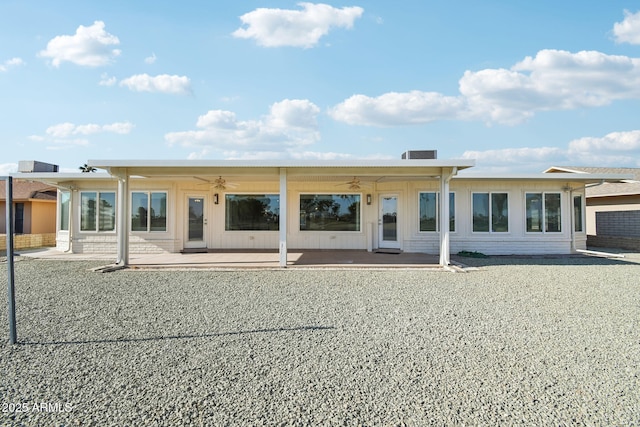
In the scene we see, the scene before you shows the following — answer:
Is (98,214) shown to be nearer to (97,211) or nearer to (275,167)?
(97,211)

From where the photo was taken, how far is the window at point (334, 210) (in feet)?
42.3

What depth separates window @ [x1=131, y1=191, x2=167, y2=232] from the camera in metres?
12.3

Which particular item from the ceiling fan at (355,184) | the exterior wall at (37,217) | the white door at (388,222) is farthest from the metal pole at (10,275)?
the exterior wall at (37,217)

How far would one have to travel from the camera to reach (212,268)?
29.1ft

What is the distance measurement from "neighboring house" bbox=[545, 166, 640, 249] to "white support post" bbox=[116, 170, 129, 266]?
1633 centimetres

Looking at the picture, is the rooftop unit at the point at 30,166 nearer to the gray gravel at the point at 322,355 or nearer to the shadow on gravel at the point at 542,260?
the gray gravel at the point at 322,355

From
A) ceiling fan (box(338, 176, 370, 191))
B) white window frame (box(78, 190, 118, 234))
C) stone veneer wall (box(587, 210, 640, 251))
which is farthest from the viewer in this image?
stone veneer wall (box(587, 210, 640, 251))

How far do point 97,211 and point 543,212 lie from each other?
48.9ft

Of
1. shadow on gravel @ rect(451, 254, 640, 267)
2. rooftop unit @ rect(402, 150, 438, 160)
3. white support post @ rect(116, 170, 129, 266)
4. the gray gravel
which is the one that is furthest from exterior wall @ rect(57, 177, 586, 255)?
the gray gravel

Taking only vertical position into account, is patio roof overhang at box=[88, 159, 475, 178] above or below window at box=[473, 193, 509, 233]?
above

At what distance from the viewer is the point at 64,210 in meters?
12.8

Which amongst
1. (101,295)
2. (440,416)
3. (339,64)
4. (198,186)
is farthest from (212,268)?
(339,64)

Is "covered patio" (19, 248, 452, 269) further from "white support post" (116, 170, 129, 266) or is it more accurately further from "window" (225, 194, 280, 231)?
"window" (225, 194, 280, 231)

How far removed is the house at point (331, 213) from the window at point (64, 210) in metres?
0.04
